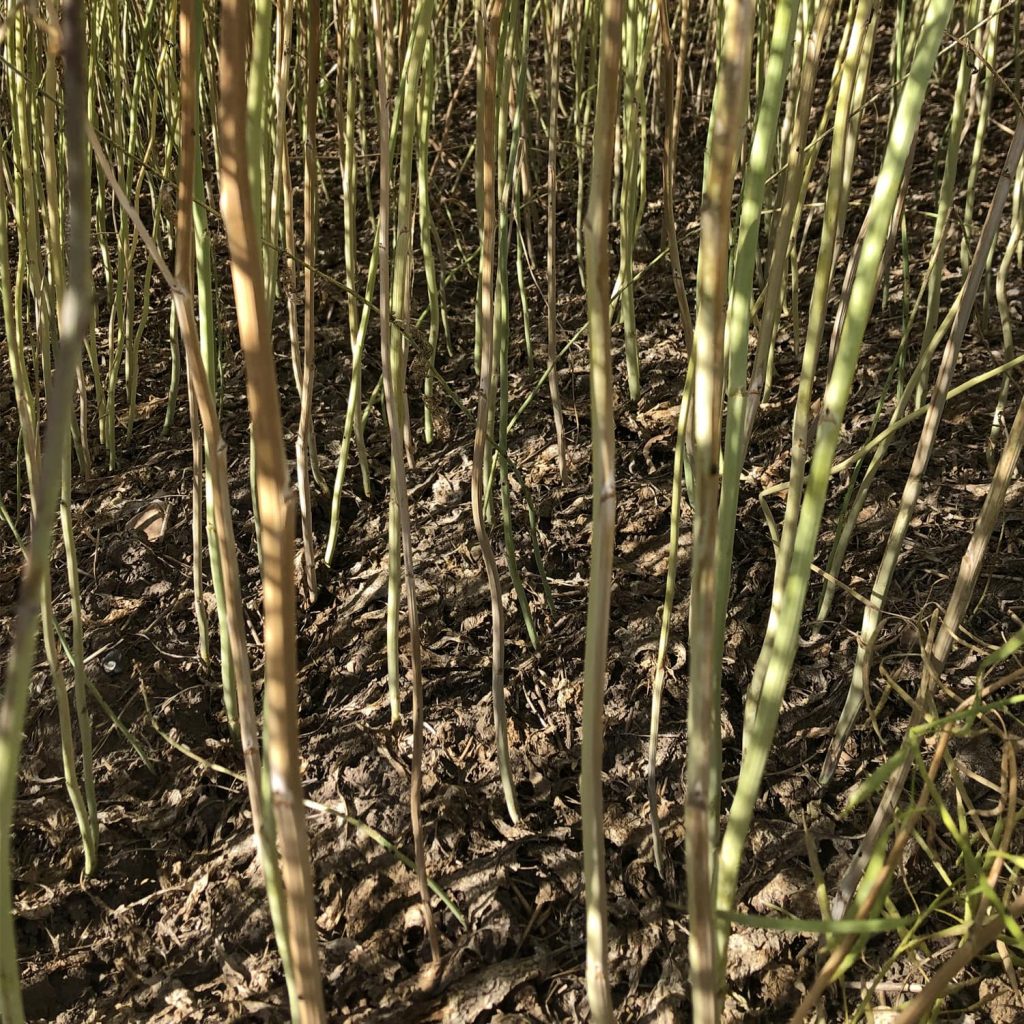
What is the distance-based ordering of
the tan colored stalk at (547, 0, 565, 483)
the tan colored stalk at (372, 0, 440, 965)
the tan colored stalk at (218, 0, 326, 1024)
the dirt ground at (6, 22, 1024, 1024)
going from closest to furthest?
1. the tan colored stalk at (218, 0, 326, 1024)
2. the tan colored stalk at (372, 0, 440, 965)
3. the dirt ground at (6, 22, 1024, 1024)
4. the tan colored stalk at (547, 0, 565, 483)

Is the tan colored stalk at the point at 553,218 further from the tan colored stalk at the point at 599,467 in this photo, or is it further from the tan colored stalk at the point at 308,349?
the tan colored stalk at the point at 599,467

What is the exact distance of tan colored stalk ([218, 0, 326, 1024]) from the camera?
34 centimetres

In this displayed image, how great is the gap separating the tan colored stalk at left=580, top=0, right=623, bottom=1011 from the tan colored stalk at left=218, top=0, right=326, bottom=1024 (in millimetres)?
128

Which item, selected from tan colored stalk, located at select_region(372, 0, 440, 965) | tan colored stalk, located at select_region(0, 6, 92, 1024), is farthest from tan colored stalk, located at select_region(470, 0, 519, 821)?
tan colored stalk, located at select_region(0, 6, 92, 1024)

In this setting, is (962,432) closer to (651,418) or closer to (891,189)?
(651,418)

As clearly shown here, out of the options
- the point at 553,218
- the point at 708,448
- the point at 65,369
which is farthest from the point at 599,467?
the point at 553,218

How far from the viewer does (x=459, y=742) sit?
96 centimetres

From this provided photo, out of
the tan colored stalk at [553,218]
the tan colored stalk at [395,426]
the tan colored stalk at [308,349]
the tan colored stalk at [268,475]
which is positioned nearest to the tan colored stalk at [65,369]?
the tan colored stalk at [268,475]

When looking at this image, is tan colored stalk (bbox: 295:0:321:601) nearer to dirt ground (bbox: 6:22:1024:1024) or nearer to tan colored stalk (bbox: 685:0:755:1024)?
dirt ground (bbox: 6:22:1024:1024)

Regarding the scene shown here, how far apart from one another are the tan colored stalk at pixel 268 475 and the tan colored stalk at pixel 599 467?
5.0 inches

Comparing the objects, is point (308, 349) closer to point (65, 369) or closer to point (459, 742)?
point (459, 742)

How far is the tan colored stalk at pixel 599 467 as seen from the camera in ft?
1.25

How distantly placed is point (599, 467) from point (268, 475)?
0.47 ft

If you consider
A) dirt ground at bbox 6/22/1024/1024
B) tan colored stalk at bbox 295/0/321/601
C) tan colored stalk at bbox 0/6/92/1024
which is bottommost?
dirt ground at bbox 6/22/1024/1024
